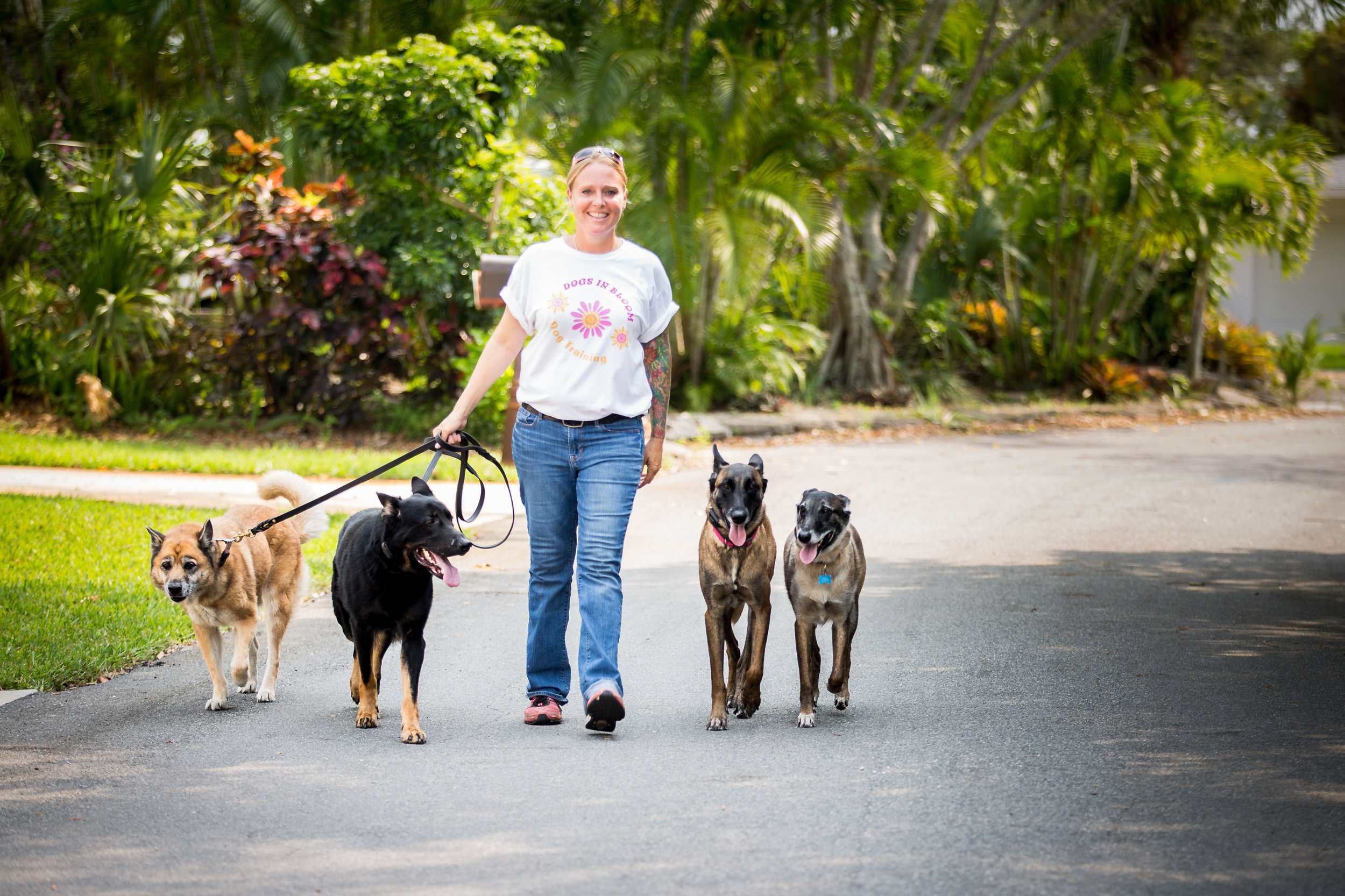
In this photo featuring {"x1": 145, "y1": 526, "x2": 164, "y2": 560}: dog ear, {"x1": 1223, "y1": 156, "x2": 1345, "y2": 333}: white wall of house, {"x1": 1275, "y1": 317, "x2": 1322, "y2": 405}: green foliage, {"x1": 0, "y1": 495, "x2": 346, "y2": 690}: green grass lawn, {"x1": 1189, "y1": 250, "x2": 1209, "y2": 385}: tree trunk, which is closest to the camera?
{"x1": 145, "y1": 526, "x2": 164, "y2": 560}: dog ear

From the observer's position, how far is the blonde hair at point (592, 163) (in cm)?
493

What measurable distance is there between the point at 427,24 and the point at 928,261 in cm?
993

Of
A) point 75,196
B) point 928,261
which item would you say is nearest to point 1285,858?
point 75,196

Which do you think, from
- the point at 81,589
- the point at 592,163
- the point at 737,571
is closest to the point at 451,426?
the point at 592,163

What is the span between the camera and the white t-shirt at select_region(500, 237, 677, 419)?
4895mm

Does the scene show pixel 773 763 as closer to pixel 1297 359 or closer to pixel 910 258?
pixel 910 258

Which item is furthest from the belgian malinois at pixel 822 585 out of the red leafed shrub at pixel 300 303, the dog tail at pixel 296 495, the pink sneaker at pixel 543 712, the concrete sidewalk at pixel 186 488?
the red leafed shrub at pixel 300 303

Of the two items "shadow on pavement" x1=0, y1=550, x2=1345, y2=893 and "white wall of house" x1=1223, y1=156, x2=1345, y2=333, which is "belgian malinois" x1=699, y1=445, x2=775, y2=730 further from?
"white wall of house" x1=1223, y1=156, x2=1345, y2=333

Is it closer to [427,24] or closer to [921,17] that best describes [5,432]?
[427,24]

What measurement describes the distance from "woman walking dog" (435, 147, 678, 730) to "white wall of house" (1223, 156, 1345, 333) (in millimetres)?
30255

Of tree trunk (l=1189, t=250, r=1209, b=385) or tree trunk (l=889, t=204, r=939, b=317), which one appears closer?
tree trunk (l=889, t=204, r=939, b=317)

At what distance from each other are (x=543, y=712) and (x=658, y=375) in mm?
1480

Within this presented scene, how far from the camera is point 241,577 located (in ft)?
18.0

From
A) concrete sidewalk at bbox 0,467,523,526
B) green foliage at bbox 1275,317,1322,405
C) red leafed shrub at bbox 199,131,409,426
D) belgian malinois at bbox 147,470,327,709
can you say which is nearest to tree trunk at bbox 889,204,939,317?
green foliage at bbox 1275,317,1322,405
